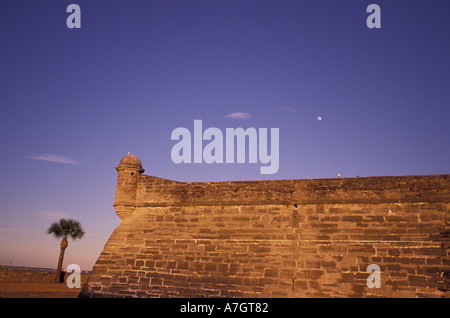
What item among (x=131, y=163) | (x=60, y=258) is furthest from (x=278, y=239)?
(x=60, y=258)

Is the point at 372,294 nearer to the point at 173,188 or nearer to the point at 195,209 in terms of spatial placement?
the point at 195,209

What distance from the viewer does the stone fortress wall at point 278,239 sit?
9.22m

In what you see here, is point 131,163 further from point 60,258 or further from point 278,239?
point 60,258

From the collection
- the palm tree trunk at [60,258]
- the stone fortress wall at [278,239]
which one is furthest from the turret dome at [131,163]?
the palm tree trunk at [60,258]

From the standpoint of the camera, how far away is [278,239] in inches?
408

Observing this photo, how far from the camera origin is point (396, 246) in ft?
30.7

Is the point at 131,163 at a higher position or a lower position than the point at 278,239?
higher

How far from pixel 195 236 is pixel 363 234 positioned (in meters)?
5.03

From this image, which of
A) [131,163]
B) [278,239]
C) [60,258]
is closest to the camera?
[278,239]

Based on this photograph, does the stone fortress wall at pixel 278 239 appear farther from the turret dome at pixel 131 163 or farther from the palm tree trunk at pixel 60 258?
the palm tree trunk at pixel 60 258

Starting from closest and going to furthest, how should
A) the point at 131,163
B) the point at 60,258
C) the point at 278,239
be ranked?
the point at 278,239 < the point at 131,163 < the point at 60,258

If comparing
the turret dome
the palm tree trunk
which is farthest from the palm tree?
the turret dome
